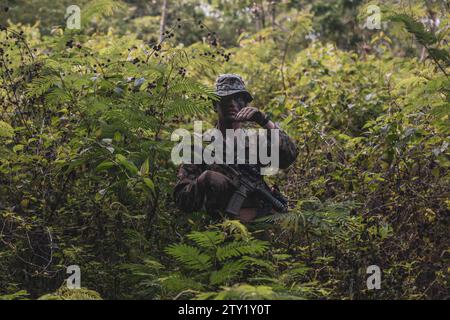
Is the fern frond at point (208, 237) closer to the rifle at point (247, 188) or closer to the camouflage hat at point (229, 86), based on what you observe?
the rifle at point (247, 188)

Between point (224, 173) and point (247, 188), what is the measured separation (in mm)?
243

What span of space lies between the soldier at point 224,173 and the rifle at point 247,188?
0.18ft

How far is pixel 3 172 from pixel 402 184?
4590 mm

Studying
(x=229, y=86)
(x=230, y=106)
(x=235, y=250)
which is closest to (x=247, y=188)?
(x=230, y=106)

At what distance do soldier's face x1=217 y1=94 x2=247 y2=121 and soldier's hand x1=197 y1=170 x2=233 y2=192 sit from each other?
0.64 metres

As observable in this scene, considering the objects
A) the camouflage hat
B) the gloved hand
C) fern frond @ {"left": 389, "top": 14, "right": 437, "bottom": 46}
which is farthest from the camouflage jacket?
fern frond @ {"left": 389, "top": 14, "right": 437, "bottom": 46}

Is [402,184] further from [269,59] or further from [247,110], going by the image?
[269,59]

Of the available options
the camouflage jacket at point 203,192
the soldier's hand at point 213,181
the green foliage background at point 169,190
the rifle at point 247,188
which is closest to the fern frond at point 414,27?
the green foliage background at point 169,190

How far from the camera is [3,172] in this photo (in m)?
7.92

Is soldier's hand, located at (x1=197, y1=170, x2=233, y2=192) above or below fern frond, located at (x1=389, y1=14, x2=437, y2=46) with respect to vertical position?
below

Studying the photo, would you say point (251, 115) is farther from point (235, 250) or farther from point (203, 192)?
point (235, 250)

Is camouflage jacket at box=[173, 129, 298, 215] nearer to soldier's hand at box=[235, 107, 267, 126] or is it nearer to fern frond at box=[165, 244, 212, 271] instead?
soldier's hand at box=[235, 107, 267, 126]

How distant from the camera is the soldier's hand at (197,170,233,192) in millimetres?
6223
